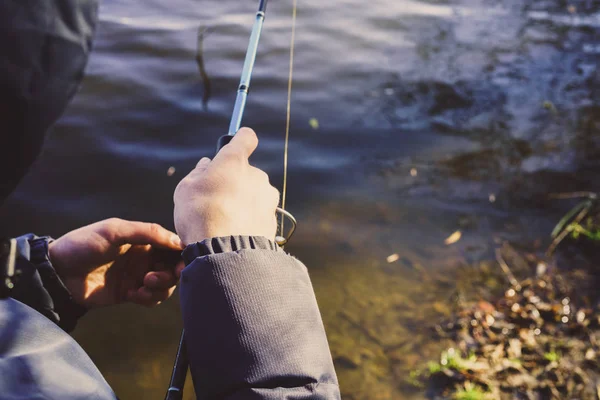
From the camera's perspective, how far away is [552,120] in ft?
15.9

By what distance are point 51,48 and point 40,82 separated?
58mm

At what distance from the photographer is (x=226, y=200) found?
1416mm

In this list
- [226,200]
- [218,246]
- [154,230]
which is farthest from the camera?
[154,230]

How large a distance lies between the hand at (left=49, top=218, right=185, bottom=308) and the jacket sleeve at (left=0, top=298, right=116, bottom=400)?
0.82 metres

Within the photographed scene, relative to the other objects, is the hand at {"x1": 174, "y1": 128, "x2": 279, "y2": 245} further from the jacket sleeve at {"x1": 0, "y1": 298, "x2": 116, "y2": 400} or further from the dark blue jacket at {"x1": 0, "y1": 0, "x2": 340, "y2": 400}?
the jacket sleeve at {"x1": 0, "y1": 298, "x2": 116, "y2": 400}

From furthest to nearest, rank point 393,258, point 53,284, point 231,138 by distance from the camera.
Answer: point 393,258, point 53,284, point 231,138

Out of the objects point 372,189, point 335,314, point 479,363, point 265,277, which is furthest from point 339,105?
point 265,277

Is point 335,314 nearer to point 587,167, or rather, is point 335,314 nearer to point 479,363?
point 479,363

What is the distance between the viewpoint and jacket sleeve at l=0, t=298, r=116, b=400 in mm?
978

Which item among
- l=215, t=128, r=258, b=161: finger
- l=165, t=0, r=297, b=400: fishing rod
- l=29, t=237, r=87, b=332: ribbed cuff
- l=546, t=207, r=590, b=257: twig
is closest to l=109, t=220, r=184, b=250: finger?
l=29, t=237, r=87, b=332: ribbed cuff

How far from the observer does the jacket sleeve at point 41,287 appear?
1.74 meters

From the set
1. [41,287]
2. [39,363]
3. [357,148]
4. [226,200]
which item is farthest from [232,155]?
[357,148]

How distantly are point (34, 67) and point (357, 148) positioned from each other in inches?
150

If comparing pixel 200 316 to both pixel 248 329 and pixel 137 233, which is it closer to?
pixel 248 329
